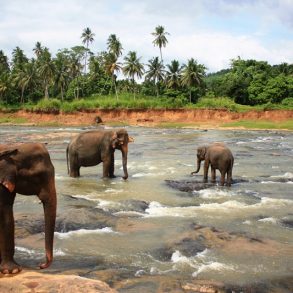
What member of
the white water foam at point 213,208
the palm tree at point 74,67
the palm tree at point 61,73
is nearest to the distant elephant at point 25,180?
the white water foam at point 213,208

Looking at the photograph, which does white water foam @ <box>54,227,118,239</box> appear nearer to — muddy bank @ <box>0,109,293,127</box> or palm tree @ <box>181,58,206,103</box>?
muddy bank @ <box>0,109,293,127</box>

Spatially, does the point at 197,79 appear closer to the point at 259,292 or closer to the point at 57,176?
the point at 57,176

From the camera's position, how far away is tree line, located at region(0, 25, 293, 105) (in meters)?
64.2

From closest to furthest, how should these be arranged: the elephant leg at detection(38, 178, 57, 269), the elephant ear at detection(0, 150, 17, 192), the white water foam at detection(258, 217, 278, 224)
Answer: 1. the elephant ear at detection(0, 150, 17, 192)
2. the elephant leg at detection(38, 178, 57, 269)
3. the white water foam at detection(258, 217, 278, 224)

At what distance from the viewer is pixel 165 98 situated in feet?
218

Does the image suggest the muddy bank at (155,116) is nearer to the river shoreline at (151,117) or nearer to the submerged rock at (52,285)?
the river shoreline at (151,117)

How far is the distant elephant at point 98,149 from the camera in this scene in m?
14.8

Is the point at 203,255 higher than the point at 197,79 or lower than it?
lower

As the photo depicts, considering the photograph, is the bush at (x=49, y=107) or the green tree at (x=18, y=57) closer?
the bush at (x=49, y=107)

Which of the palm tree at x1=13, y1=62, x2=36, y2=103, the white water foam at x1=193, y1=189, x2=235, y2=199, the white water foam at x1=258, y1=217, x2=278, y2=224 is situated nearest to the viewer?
the white water foam at x1=258, y1=217, x2=278, y2=224

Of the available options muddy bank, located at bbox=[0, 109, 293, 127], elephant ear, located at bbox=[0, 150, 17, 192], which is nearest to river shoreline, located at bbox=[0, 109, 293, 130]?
muddy bank, located at bbox=[0, 109, 293, 127]

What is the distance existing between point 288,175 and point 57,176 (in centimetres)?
831

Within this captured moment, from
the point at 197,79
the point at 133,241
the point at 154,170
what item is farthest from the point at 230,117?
the point at 133,241

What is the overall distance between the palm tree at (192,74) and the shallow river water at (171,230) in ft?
164
